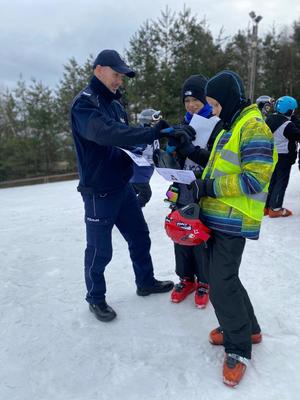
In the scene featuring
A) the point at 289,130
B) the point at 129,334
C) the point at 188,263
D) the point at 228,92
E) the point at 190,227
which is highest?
the point at 228,92

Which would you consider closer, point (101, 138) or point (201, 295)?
point (101, 138)

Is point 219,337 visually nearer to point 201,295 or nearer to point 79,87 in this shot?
point 201,295

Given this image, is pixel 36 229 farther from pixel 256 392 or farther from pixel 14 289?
pixel 256 392

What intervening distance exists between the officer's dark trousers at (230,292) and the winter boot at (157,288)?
3.58 feet

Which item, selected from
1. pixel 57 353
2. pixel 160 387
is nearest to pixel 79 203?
pixel 57 353

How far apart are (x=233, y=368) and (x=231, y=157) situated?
125cm

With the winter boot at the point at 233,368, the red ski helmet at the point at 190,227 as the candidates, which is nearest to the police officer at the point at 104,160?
the red ski helmet at the point at 190,227

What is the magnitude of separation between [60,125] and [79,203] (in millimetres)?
10279

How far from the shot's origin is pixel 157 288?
3.30m

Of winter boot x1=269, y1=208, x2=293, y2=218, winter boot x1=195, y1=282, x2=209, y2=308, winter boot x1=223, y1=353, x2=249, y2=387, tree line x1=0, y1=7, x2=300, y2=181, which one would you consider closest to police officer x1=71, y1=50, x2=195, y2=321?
winter boot x1=195, y1=282, x2=209, y2=308

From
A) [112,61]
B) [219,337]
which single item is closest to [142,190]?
[112,61]

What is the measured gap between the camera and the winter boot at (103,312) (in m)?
2.90

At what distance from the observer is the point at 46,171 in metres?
16.6

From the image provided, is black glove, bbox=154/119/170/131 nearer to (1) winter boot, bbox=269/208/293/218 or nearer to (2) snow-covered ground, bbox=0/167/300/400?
(2) snow-covered ground, bbox=0/167/300/400
